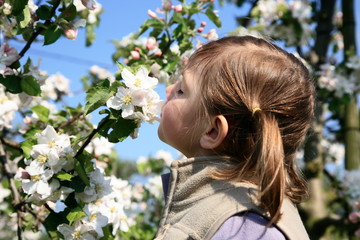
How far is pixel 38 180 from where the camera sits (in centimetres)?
166

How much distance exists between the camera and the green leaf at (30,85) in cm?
185

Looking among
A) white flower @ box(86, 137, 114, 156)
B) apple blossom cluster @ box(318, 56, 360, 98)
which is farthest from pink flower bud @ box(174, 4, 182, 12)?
apple blossom cluster @ box(318, 56, 360, 98)

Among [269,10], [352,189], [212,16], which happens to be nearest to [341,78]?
[352,189]

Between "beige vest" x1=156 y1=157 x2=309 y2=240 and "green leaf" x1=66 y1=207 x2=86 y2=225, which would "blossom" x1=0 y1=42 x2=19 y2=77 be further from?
"beige vest" x1=156 y1=157 x2=309 y2=240

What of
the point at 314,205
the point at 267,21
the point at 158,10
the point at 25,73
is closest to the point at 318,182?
the point at 314,205

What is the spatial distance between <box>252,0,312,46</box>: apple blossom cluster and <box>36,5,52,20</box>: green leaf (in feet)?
12.2

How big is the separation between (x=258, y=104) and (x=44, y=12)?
74 centimetres

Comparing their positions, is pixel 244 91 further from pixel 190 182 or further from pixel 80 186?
pixel 80 186

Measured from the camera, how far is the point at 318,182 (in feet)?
15.4

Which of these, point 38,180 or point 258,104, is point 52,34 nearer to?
point 38,180

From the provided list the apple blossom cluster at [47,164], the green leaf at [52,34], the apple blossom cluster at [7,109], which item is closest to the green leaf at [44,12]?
the green leaf at [52,34]

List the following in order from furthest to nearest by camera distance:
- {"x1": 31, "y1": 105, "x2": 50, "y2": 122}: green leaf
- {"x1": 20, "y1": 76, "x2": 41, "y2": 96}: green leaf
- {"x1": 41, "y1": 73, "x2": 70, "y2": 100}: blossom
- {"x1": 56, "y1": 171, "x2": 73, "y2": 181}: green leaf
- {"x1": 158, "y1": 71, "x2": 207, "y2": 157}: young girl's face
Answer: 1. {"x1": 41, "y1": 73, "x2": 70, "y2": 100}: blossom
2. {"x1": 31, "y1": 105, "x2": 50, "y2": 122}: green leaf
3. {"x1": 20, "y1": 76, "x2": 41, "y2": 96}: green leaf
4. {"x1": 56, "y1": 171, "x2": 73, "y2": 181}: green leaf
5. {"x1": 158, "y1": 71, "x2": 207, "y2": 157}: young girl's face

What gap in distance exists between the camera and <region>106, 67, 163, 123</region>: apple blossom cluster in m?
1.51

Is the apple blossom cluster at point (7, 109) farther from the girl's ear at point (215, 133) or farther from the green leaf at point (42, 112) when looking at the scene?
the girl's ear at point (215, 133)
